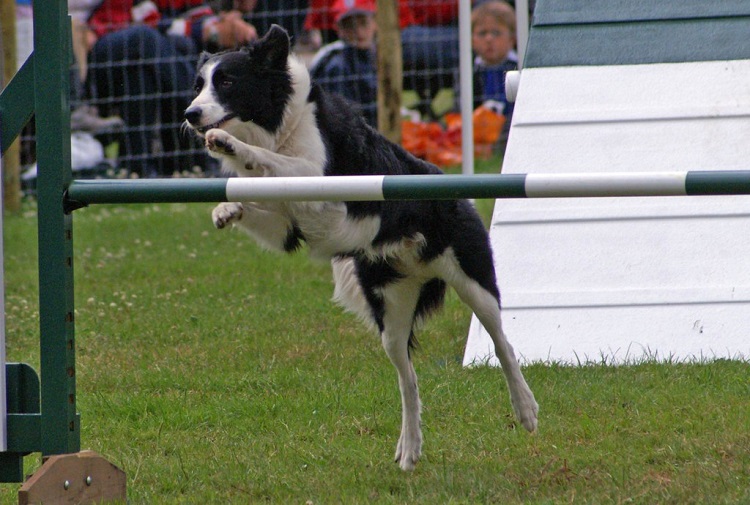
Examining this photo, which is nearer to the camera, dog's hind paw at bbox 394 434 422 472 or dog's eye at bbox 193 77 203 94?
dog's hind paw at bbox 394 434 422 472

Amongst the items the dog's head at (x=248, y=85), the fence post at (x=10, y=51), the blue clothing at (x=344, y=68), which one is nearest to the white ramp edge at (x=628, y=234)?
the dog's head at (x=248, y=85)

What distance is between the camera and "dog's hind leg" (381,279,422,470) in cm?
395

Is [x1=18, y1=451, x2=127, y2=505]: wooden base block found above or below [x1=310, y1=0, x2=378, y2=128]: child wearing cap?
below

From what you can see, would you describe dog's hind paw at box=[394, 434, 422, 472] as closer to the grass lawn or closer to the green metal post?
the grass lawn

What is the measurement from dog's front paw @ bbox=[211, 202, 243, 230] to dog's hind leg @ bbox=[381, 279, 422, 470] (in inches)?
27.9

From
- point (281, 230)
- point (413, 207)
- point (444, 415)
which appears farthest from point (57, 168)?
point (444, 415)

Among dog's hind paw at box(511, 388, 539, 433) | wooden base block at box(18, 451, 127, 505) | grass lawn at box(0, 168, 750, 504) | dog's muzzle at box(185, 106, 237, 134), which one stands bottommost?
grass lawn at box(0, 168, 750, 504)

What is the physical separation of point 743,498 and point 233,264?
5178 millimetres

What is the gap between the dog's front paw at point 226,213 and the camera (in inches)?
148

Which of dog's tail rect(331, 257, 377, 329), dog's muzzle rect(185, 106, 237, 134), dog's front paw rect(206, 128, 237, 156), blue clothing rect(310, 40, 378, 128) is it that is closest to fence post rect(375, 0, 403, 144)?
blue clothing rect(310, 40, 378, 128)

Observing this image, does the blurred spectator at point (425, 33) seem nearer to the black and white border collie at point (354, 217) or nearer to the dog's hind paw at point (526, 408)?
the black and white border collie at point (354, 217)

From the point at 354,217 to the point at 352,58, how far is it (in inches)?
315

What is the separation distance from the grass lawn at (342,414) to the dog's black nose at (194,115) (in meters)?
1.21

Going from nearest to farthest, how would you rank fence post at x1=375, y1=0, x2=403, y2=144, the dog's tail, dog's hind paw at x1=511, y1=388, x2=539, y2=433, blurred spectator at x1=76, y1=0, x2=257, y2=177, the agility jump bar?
1. the agility jump bar
2. dog's hind paw at x1=511, y1=388, x2=539, y2=433
3. the dog's tail
4. fence post at x1=375, y1=0, x2=403, y2=144
5. blurred spectator at x1=76, y1=0, x2=257, y2=177
